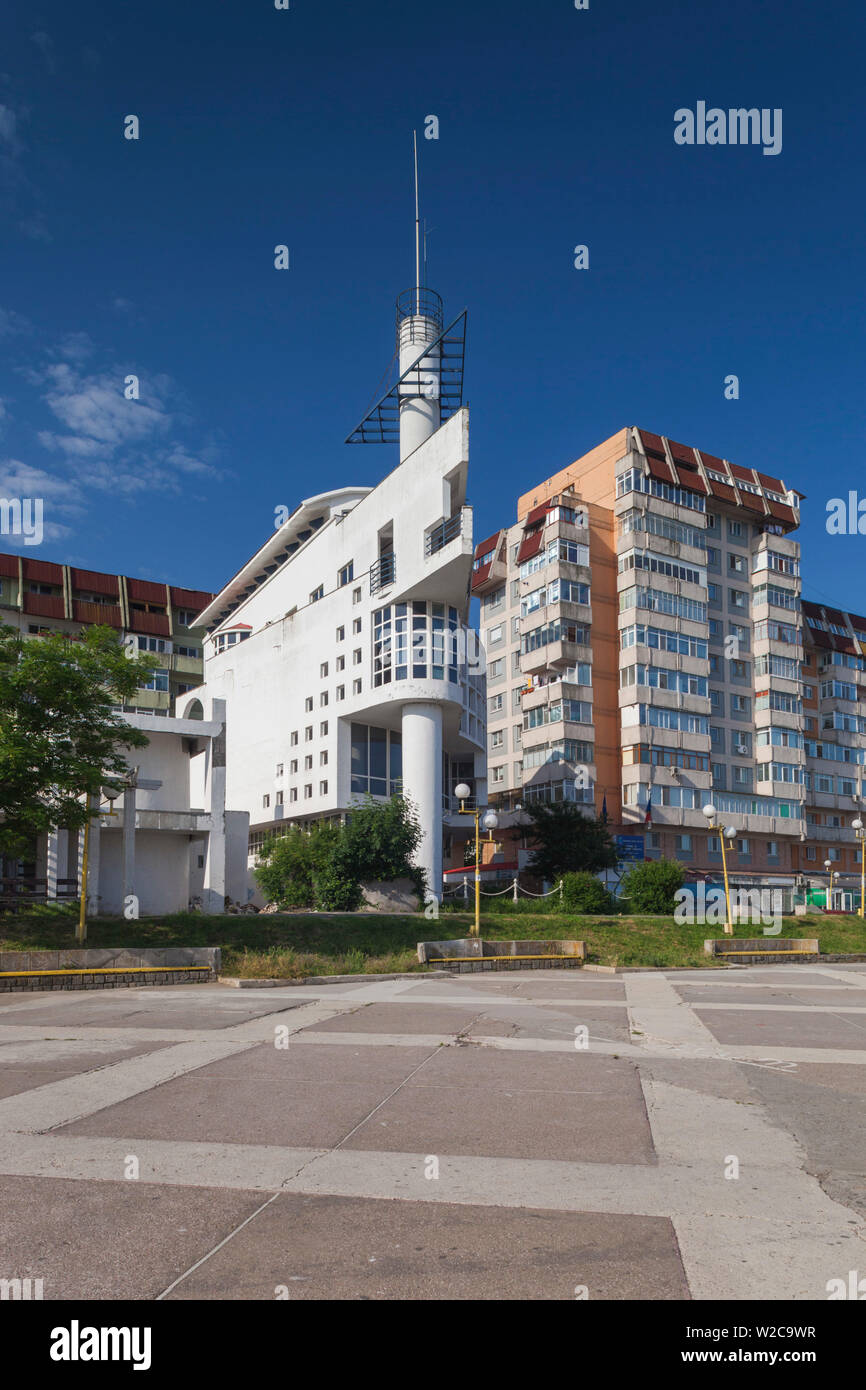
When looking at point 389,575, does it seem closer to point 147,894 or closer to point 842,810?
point 147,894

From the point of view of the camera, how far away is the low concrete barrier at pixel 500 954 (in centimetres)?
2303

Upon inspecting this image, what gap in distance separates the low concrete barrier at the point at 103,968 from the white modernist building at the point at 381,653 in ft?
71.5

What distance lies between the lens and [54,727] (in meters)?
24.2

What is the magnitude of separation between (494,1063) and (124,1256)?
610 centimetres

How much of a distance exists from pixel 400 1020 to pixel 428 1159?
732cm

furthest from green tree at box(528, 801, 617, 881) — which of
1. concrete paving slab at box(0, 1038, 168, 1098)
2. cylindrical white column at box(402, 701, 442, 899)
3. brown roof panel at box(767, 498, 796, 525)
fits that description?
concrete paving slab at box(0, 1038, 168, 1098)

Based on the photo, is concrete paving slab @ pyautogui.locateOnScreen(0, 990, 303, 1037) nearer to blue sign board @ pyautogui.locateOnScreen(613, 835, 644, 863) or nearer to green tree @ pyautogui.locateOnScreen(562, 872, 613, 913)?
green tree @ pyautogui.locateOnScreen(562, 872, 613, 913)

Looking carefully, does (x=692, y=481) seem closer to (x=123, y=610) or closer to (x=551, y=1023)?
(x=123, y=610)

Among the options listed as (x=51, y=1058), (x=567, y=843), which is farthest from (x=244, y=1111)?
(x=567, y=843)

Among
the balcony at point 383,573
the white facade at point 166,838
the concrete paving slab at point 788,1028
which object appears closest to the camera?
the concrete paving slab at point 788,1028

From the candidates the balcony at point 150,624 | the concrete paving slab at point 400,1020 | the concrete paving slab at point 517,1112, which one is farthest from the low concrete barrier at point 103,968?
the balcony at point 150,624

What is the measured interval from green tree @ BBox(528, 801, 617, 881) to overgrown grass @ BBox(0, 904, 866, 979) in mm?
11016

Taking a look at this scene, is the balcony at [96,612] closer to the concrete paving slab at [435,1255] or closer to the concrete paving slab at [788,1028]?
the concrete paving slab at [788,1028]
